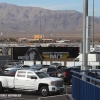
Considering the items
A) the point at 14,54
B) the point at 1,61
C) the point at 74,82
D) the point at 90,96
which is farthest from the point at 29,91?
the point at 14,54

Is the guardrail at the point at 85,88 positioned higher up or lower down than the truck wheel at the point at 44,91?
higher up

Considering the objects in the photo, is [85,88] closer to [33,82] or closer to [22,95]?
[33,82]

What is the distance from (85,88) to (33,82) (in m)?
11.2

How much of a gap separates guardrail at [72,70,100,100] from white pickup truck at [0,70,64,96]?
7.85 meters

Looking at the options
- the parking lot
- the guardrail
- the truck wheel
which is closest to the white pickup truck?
the truck wheel

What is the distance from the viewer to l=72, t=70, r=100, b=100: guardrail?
10.9m

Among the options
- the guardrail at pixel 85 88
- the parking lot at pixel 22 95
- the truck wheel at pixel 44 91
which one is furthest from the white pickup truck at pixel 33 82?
the guardrail at pixel 85 88

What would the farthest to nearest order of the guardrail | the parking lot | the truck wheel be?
the truck wheel < the parking lot < the guardrail

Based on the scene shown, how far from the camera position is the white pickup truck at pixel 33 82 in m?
23.7

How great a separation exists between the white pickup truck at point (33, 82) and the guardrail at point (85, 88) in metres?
7.85

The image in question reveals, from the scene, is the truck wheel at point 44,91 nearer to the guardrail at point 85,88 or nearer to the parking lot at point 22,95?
the parking lot at point 22,95

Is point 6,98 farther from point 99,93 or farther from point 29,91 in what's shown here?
point 99,93

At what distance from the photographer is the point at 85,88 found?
13.1 m

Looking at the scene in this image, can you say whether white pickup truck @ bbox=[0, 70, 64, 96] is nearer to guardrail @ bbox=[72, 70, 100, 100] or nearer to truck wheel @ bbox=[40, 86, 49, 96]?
truck wheel @ bbox=[40, 86, 49, 96]
